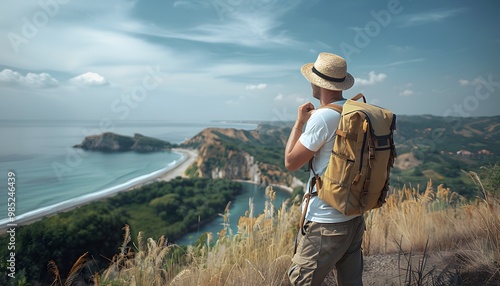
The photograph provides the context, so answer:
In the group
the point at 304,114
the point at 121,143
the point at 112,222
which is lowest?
the point at 112,222

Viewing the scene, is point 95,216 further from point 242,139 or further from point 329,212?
point 242,139

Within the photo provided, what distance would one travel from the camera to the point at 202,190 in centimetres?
5228

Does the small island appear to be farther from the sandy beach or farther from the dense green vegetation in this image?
the dense green vegetation

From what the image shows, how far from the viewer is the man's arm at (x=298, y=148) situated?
68.6 inches

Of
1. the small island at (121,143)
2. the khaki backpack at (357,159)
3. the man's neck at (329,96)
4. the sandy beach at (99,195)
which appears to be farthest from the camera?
the small island at (121,143)

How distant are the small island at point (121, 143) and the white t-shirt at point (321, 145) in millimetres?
55949

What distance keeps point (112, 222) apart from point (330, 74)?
95.0 ft

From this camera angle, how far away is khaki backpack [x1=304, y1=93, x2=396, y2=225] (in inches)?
67.5

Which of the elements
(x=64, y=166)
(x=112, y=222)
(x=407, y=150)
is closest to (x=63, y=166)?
(x=64, y=166)

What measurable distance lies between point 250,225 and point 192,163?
60221 mm

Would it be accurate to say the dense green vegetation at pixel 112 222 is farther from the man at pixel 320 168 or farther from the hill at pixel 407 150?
the hill at pixel 407 150

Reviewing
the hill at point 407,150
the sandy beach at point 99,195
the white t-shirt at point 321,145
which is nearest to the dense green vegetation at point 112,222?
the white t-shirt at point 321,145

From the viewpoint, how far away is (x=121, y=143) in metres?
56.6

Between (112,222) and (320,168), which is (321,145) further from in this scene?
(112,222)
